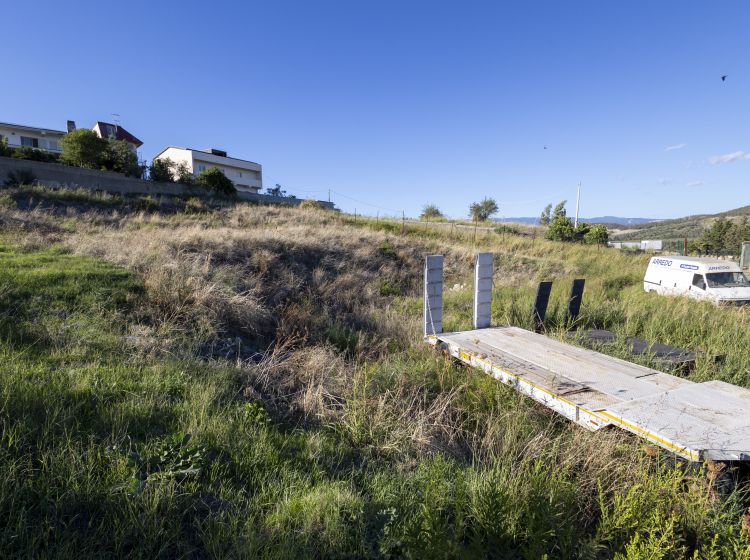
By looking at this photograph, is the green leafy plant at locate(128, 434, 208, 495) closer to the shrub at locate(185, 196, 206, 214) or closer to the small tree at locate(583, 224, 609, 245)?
the shrub at locate(185, 196, 206, 214)

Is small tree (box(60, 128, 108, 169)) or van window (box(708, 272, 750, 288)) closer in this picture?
van window (box(708, 272, 750, 288))

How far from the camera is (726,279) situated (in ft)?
35.0

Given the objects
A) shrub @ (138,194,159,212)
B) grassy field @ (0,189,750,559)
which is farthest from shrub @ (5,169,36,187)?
grassy field @ (0,189,750,559)

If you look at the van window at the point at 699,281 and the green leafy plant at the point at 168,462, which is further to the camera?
the van window at the point at 699,281

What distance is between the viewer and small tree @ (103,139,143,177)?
81.5ft

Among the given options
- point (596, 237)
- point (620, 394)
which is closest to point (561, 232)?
point (596, 237)

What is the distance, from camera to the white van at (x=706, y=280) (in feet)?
33.0

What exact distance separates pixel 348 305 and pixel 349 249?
520cm

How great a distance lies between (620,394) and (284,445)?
2.96 m

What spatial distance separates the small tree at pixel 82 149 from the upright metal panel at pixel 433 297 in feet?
88.2

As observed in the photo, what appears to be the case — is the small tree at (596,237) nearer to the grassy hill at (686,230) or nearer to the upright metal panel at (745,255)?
the upright metal panel at (745,255)

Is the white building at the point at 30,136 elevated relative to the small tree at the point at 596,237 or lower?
elevated

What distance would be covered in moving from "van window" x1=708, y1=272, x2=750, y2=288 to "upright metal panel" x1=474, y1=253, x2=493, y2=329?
9009mm

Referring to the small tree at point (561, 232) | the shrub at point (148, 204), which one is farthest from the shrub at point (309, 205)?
the small tree at point (561, 232)
